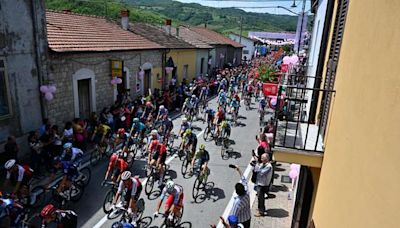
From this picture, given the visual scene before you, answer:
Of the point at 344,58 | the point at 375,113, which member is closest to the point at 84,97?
the point at 344,58

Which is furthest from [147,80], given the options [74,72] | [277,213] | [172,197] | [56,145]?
[172,197]

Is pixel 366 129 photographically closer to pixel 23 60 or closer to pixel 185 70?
pixel 23 60

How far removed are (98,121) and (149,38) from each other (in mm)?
10274

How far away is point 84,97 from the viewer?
47.8ft

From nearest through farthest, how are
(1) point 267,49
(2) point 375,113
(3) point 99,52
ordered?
(2) point 375,113 → (3) point 99,52 → (1) point 267,49

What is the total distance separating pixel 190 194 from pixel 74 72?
736cm

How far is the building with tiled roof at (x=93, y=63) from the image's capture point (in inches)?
503

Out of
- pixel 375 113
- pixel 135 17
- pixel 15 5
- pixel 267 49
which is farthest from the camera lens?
pixel 135 17

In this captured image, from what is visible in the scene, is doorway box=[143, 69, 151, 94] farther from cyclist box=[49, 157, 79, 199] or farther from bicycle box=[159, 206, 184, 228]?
bicycle box=[159, 206, 184, 228]

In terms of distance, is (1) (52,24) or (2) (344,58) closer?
(2) (344,58)

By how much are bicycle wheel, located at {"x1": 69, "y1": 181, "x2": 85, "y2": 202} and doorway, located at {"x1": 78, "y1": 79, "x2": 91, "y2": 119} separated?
567 cm

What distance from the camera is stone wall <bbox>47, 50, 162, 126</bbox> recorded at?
41.0 ft

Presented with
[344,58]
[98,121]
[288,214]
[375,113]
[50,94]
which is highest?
[344,58]

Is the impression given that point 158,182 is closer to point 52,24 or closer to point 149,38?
point 52,24
